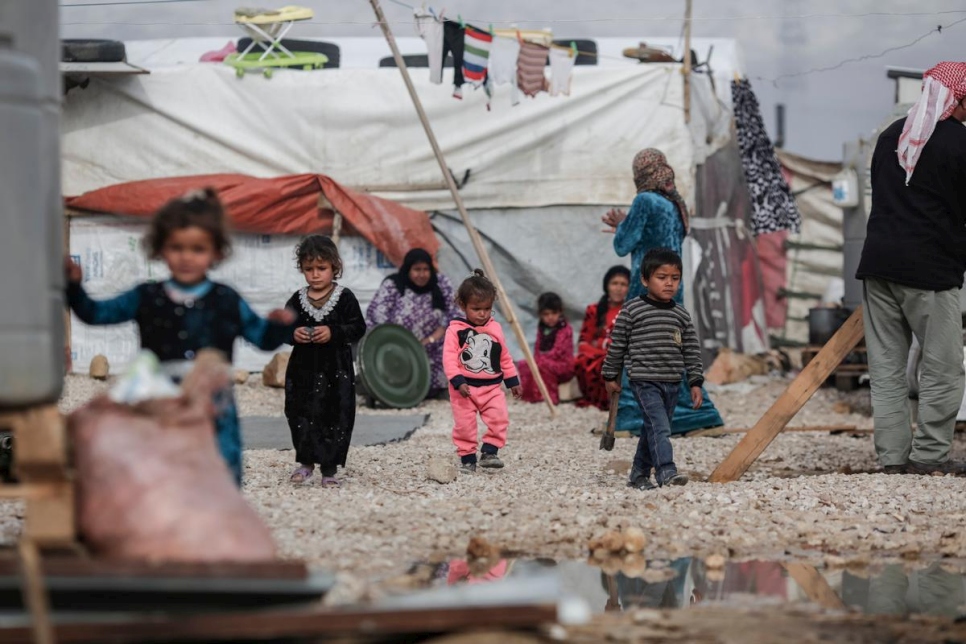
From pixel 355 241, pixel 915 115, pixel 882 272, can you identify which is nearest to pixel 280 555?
pixel 882 272

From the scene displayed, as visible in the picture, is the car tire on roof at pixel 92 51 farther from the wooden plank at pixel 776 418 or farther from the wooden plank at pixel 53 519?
the wooden plank at pixel 53 519

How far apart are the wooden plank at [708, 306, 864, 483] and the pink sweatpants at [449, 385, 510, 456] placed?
1.26 meters

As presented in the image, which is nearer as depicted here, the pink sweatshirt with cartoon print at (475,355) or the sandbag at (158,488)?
the sandbag at (158,488)

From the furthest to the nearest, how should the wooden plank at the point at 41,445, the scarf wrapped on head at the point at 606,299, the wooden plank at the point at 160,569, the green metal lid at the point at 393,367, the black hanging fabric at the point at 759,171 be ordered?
the black hanging fabric at the point at 759,171, the green metal lid at the point at 393,367, the scarf wrapped on head at the point at 606,299, the wooden plank at the point at 41,445, the wooden plank at the point at 160,569

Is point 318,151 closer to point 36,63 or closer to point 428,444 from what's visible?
point 428,444

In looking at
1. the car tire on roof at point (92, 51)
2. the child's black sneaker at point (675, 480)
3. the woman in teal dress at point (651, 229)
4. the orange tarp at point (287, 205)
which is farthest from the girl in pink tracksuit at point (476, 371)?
the car tire on roof at point (92, 51)

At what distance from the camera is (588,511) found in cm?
536

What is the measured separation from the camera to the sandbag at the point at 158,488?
296 cm

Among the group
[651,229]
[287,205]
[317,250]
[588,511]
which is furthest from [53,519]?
[287,205]

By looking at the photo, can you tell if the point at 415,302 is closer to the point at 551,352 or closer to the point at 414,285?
the point at 414,285

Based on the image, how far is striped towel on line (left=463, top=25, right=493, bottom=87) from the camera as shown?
11.2m

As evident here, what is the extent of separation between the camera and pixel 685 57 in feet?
42.4

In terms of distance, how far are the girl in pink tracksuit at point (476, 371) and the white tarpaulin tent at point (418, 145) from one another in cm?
604

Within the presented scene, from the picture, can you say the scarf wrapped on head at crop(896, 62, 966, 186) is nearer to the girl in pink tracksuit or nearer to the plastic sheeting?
the girl in pink tracksuit
